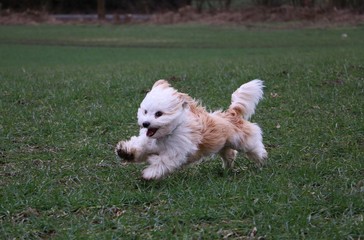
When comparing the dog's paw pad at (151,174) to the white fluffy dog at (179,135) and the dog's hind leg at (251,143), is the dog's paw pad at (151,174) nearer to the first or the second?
the white fluffy dog at (179,135)

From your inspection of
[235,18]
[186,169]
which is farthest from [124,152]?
[235,18]

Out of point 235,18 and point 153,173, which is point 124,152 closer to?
point 153,173

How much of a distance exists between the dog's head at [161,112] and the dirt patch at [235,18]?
81.4 feet

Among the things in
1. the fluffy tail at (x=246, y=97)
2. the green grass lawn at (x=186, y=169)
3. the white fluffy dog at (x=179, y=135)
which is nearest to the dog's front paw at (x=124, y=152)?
the white fluffy dog at (x=179, y=135)

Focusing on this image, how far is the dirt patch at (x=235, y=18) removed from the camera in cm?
2986

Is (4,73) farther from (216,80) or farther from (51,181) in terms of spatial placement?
(51,181)

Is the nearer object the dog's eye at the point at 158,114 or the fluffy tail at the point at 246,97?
the dog's eye at the point at 158,114

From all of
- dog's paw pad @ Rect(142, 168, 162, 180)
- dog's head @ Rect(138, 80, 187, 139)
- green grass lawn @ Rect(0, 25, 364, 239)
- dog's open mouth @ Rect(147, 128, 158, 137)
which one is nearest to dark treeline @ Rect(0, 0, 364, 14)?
green grass lawn @ Rect(0, 25, 364, 239)

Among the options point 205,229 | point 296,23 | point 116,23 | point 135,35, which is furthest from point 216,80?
point 116,23

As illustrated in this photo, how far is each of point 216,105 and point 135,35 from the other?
17613mm

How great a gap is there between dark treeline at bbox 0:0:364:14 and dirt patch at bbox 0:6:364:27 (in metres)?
0.98

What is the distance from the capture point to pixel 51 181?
A: 17.6 ft

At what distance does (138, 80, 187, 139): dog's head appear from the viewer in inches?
199

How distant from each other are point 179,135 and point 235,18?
26675 mm
